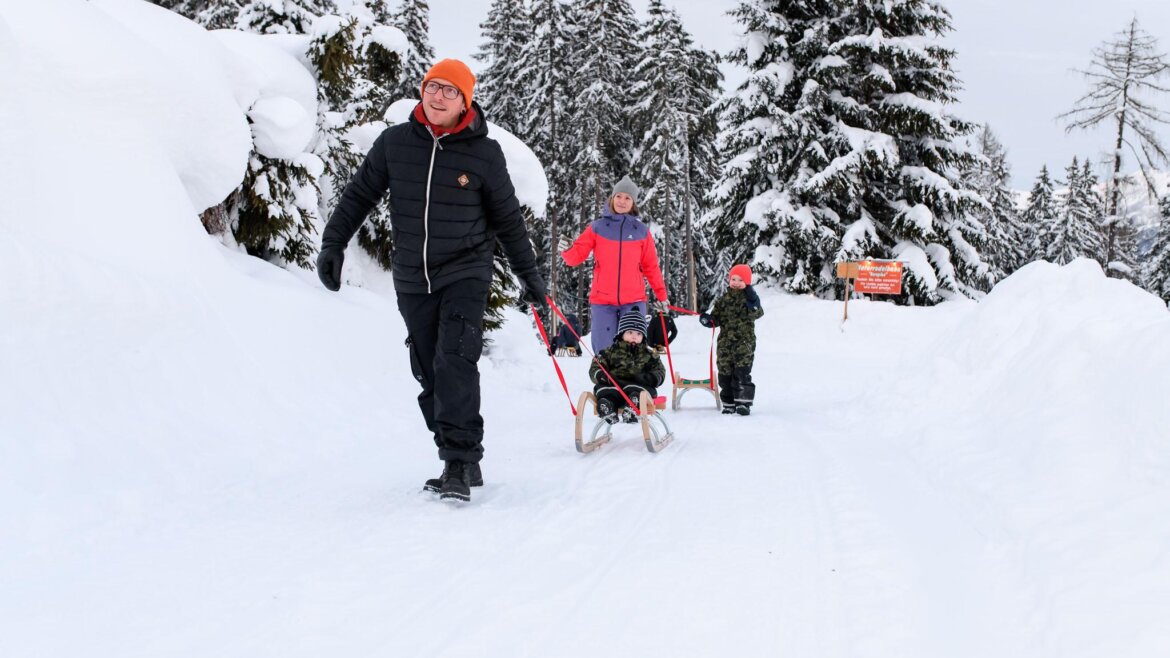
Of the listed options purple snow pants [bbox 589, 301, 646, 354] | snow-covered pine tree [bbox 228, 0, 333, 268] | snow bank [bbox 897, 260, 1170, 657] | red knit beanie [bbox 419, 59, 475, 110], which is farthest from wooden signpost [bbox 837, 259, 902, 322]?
red knit beanie [bbox 419, 59, 475, 110]

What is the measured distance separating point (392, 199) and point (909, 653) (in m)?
3.14

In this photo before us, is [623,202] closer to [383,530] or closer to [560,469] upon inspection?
[560,469]

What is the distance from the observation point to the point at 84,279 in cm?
426

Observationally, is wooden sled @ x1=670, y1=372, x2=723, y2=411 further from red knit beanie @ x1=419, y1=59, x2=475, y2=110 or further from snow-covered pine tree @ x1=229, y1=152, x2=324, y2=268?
red knit beanie @ x1=419, y1=59, x2=475, y2=110

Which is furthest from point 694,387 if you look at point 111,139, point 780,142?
point 780,142

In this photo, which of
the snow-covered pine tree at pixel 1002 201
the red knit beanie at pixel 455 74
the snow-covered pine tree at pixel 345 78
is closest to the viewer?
the red knit beanie at pixel 455 74

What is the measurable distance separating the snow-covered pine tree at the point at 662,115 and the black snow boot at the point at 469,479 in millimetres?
24969

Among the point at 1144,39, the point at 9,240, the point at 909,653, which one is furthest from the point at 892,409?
the point at 1144,39

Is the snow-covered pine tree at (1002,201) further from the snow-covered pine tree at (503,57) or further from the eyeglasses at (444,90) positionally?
the eyeglasses at (444,90)

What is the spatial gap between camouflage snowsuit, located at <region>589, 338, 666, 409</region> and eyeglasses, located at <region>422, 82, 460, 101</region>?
114 inches

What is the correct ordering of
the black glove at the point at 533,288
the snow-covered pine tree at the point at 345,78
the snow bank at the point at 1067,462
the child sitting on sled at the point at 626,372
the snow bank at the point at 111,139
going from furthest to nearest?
1. the snow-covered pine tree at the point at 345,78
2. the child sitting on sled at the point at 626,372
3. the snow bank at the point at 111,139
4. the black glove at the point at 533,288
5. the snow bank at the point at 1067,462

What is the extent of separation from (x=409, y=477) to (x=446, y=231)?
1.59m

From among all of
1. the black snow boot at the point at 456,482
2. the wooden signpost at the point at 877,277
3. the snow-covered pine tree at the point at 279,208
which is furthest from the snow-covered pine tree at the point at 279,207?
the wooden signpost at the point at 877,277

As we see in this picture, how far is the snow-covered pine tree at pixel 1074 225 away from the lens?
37594 mm
